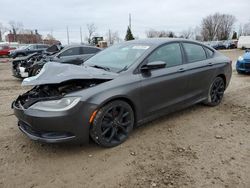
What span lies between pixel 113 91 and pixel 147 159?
99 cm

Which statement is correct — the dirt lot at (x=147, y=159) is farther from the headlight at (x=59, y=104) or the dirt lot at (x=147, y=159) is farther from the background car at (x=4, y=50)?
the background car at (x=4, y=50)

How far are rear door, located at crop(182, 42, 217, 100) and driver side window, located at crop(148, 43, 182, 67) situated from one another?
0.66 feet

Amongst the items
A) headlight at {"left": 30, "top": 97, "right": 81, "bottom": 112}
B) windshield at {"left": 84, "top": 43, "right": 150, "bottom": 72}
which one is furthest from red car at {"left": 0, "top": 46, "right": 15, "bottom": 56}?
headlight at {"left": 30, "top": 97, "right": 81, "bottom": 112}

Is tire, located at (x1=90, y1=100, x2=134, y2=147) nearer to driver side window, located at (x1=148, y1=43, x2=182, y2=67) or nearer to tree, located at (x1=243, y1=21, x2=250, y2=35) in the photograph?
driver side window, located at (x1=148, y1=43, x2=182, y2=67)

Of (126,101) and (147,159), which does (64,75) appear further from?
(147,159)

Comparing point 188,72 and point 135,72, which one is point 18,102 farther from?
point 188,72

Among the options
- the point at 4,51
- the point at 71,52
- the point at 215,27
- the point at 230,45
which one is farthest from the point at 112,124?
the point at 215,27

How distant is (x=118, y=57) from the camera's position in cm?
380

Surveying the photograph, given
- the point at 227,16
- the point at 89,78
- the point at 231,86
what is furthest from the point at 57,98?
the point at 227,16

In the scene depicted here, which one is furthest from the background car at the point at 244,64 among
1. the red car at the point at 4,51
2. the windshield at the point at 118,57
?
the red car at the point at 4,51

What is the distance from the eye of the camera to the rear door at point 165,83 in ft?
11.3

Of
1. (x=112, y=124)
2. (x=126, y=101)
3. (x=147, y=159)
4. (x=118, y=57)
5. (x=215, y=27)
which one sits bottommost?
(x=147, y=159)

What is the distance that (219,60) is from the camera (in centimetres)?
482

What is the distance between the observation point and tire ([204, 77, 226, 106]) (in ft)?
15.5
